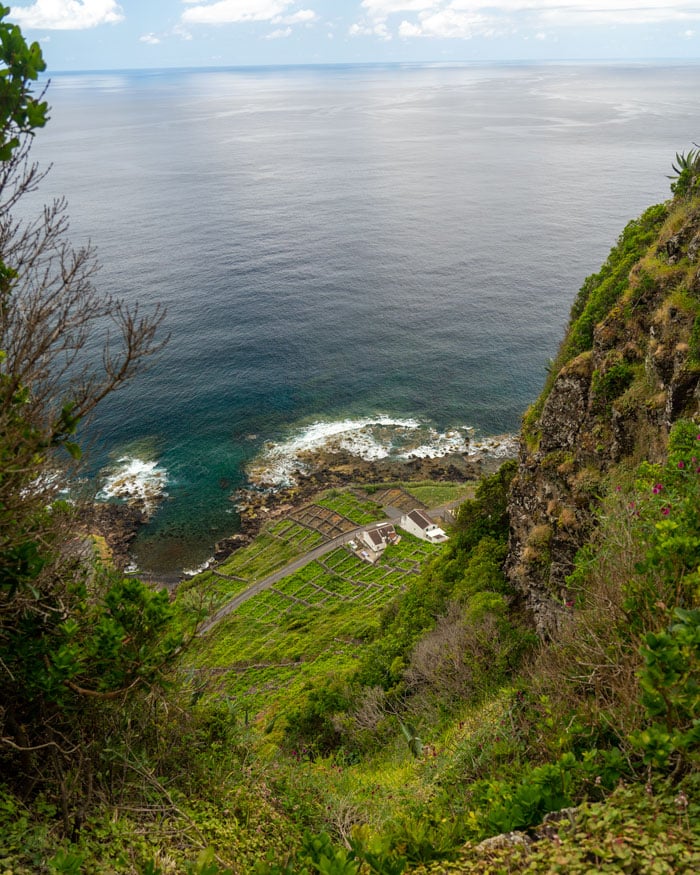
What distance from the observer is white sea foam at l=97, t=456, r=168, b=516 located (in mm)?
68312

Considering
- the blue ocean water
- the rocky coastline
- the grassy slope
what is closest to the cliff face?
the grassy slope

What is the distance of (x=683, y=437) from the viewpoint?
54.0 feet

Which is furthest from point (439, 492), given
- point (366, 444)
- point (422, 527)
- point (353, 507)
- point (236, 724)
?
point (236, 724)

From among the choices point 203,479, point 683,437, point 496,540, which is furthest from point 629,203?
point 683,437

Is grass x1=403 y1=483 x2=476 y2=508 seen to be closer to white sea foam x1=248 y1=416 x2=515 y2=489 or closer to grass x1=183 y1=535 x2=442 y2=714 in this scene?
white sea foam x1=248 y1=416 x2=515 y2=489

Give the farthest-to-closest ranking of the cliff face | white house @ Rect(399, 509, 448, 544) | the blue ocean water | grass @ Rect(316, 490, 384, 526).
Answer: the blue ocean water, grass @ Rect(316, 490, 384, 526), white house @ Rect(399, 509, 448, 544), the cliff face

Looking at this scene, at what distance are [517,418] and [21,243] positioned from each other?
248 feet

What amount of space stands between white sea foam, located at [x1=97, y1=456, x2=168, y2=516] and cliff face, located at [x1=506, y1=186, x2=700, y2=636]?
51.0m

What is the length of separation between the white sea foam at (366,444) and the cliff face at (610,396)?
4494cm

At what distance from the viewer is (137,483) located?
7031cm

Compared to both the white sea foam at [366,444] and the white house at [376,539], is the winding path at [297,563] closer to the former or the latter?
the white house at [376,539]

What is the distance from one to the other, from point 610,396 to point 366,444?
173ft

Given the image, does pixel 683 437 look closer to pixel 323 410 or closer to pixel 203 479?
pixel 203 479

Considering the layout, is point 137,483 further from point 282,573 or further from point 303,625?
point 303,625
